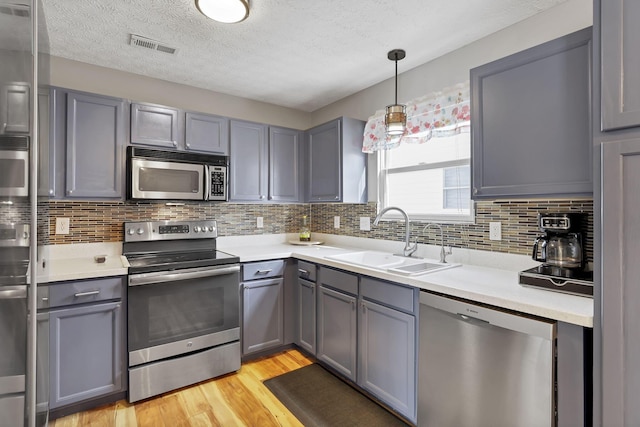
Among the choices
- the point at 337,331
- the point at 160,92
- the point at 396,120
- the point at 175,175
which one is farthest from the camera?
the point at 160,92

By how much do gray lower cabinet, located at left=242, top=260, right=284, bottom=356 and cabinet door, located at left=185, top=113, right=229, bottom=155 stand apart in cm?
107

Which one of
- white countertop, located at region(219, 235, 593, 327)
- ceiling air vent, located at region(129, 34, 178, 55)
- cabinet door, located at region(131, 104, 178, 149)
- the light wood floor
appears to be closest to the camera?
white countertop, located at region(219, 235, 593, 327)

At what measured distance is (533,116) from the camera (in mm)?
1554

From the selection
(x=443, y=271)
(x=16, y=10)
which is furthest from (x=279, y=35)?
(x=443, y=271)

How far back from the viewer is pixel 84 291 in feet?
6.31

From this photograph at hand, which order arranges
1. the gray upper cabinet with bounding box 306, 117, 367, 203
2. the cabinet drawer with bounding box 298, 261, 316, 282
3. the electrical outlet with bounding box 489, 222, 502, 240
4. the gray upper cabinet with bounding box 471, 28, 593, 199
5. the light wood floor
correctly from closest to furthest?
the gray upper cabinet with bounding box 471, 28, 593, 199 → the light wood floor → the electrical outlet with bounding box 489, 222, 502, 240 → the cabinet drawer with bounding box 298, 261, 316, 282 → the gray upper cabinet with bounding box 306, 117, 367, 203

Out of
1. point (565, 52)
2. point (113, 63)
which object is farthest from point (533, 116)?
point (113, 63)

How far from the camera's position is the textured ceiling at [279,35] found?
5.85 ft

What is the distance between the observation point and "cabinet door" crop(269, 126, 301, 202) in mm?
3107

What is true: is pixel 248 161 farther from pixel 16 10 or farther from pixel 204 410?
pixel 16 10

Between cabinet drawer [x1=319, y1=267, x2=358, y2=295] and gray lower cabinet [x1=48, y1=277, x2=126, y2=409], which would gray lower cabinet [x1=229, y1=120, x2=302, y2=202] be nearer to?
cabinet drawer [x1=319, y1=267, x2=358, y2=295]

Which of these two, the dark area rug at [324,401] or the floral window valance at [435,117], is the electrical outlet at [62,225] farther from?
the floral window valance at [435,117]

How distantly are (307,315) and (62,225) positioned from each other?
198 centimetres

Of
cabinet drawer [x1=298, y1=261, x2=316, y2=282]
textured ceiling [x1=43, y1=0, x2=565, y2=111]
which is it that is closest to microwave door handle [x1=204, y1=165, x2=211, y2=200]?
textured ceiling [x1=43, y1=0, x2=565, y2=111]
